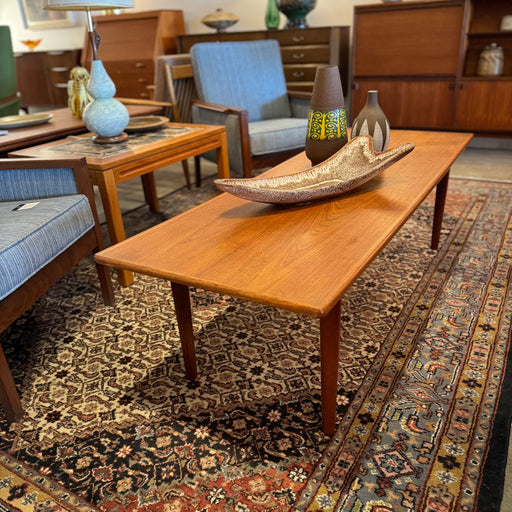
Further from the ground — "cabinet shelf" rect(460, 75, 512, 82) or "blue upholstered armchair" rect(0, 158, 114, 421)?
"cabinet shelf" rect(460, 75, 512, 82)

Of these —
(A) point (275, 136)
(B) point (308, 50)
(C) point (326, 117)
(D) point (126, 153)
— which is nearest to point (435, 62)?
(B) point (308, 50)

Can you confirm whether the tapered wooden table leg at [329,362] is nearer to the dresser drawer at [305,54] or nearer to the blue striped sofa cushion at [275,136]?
the blue striped sofa cushion at [275,136]

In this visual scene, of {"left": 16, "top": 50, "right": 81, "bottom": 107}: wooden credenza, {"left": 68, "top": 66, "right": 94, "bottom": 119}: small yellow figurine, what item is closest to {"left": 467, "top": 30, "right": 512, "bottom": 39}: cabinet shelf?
{"left": 68, "top": 66, "right": 94, "bottom": 119}: small yellow figurine

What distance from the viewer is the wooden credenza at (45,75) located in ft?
18.1

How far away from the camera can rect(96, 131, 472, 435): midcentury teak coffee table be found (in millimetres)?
973

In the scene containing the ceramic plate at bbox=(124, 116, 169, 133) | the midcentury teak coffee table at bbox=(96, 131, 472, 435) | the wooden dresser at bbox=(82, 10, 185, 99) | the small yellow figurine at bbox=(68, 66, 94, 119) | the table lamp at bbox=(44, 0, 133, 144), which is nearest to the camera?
the midcentury teak coffee table at bbox=(96, 131, 472, 435)

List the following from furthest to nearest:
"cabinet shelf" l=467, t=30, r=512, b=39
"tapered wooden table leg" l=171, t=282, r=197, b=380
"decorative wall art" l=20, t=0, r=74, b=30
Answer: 1. "decorative wall art" l=20, t=0, r=74, b=30
2. "cabinet shelf" l=467, t=30, r=512, b=39
3. "tapered wooden table leg" l=171, t=282, r=197, b=380

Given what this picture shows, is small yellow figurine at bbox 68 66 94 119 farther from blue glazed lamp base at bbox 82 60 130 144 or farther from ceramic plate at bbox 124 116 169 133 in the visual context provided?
blue glazed lamp base at bbox 82 60 130 144

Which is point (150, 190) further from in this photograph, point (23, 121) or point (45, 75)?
point (45, 75)

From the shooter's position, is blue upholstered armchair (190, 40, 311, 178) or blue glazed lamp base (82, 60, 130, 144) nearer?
blue glazed lamp base (82, 60, 130, 144)

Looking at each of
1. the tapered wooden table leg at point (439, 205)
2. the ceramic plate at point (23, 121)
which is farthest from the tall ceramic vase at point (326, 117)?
the ceramic plate at point (23, 121)

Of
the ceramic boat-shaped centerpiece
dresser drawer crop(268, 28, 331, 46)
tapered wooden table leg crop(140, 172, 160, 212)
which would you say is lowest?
tapered wooden table leg crop(140, 172, 160, 212)

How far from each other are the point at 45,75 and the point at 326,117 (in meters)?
5.37

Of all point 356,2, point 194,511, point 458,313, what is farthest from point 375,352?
point 356,2
